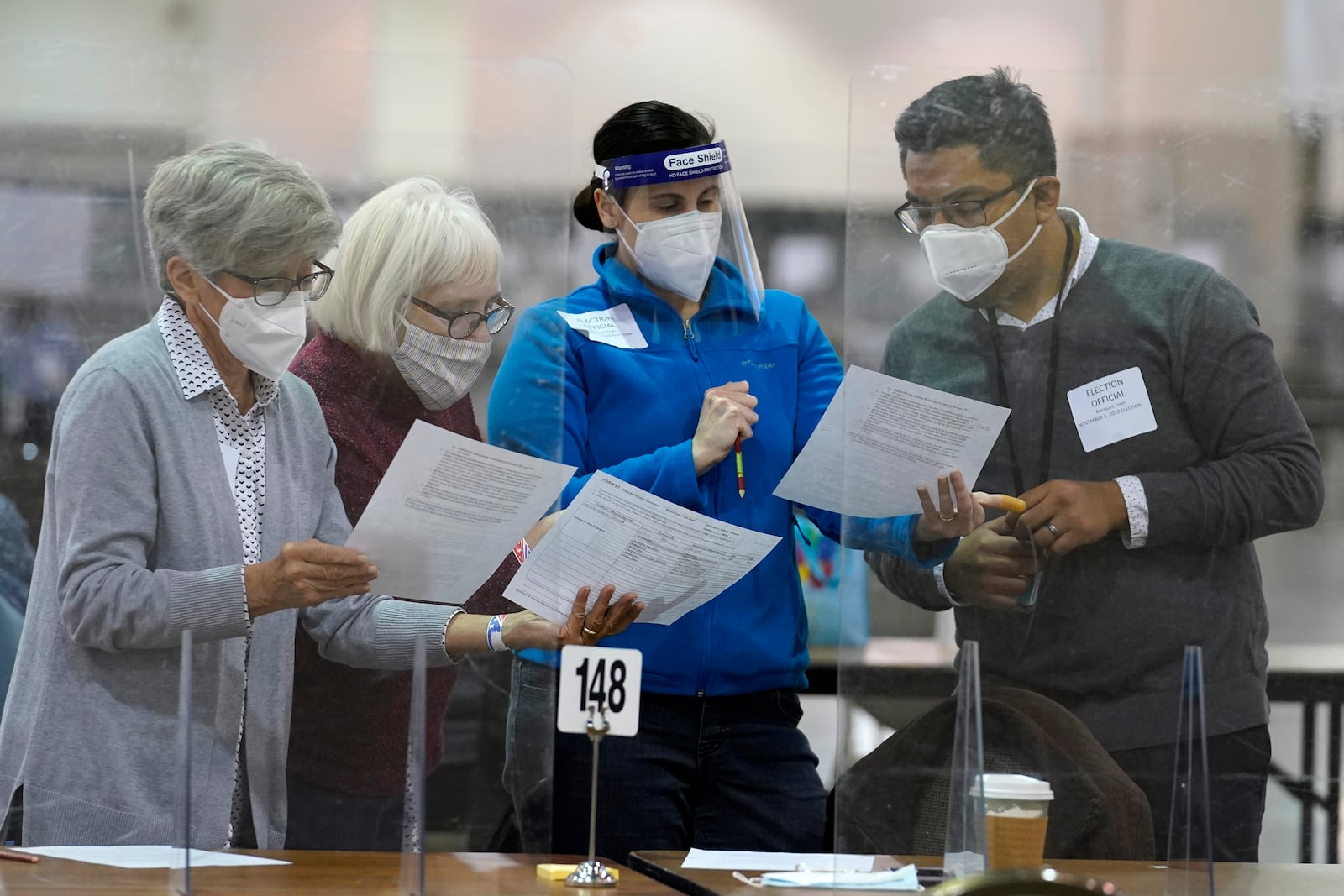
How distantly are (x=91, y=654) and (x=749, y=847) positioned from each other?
1024mm

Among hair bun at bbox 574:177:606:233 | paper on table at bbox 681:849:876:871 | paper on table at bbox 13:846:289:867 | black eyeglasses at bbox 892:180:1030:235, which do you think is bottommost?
paper on table at bbox 13:846:289:867

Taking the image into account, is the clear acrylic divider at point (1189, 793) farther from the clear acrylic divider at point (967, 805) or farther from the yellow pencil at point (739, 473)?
the yellow pencil at point (739, 473)

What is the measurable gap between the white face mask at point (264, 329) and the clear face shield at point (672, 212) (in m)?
0.59

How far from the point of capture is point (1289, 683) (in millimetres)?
2188

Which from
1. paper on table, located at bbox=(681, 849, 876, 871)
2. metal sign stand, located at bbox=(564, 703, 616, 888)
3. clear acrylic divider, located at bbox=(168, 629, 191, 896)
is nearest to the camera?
clear acrylic divider, located at bbox=(168, 629, 191, 896)

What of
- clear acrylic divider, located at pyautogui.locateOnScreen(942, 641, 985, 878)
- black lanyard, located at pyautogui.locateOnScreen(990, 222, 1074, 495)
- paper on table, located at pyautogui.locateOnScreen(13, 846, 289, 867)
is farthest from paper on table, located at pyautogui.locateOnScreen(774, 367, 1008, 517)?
paper on table, located at pyautogui.locateOnScreen(13, 846, 289, 867)

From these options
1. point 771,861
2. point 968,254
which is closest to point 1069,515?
point 968,254

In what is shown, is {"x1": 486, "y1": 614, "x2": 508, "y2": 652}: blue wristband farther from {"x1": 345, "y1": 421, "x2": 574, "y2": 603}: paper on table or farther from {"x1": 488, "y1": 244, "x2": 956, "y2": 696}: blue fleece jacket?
{"x1": 488, "y1": 244, "x2": 956, "y2": 696}: blue fleece jacket

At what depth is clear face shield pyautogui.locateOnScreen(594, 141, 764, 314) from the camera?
2.39 metres

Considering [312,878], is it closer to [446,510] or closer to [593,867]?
[593,867]

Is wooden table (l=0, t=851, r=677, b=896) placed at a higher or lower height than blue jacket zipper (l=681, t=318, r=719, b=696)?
lower

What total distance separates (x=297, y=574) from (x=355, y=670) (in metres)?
0.26

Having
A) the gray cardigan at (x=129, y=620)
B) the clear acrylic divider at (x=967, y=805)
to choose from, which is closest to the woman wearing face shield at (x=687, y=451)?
the clear acrylic divider at (x=967, y=805)

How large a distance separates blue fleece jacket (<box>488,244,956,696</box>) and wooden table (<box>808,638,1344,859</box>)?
0.18 meters
